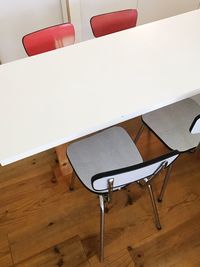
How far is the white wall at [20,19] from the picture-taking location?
188 cm

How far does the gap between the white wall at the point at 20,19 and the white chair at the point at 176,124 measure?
1236 mm

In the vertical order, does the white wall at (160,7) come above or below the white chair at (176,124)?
above

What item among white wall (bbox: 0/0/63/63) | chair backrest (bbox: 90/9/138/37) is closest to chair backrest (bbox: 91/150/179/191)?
chair backrest (bbox: 90/9/138/37)

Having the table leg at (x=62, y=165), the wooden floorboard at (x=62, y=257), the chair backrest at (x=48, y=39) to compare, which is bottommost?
the wooden floorboard at (x=62, y=257)

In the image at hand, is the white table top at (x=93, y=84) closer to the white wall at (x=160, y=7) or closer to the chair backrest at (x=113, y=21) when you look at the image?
the chair backrest at (x=113, y=21)

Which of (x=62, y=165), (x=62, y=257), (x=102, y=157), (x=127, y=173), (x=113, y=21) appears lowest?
(x=62, y=257)

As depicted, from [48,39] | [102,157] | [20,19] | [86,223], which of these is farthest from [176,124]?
[20,19]

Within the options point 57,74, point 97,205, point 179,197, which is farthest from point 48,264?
point 57,74

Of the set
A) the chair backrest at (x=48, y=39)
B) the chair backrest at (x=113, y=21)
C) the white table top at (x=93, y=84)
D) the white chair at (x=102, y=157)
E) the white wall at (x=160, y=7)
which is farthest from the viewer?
the white wall at (x=160, y=7)

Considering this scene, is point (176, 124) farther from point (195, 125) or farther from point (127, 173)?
point (127, 173)

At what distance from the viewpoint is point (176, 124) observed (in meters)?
1.32

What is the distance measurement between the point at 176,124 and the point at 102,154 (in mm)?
422

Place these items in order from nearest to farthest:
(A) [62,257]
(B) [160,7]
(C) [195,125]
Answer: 1. (C) [195,125]
2. (A) [62,257]
3. (B) [160,7]

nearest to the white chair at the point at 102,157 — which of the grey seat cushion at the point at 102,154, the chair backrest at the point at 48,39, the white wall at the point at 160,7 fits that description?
the grey seat cushion at the point at 102,154
